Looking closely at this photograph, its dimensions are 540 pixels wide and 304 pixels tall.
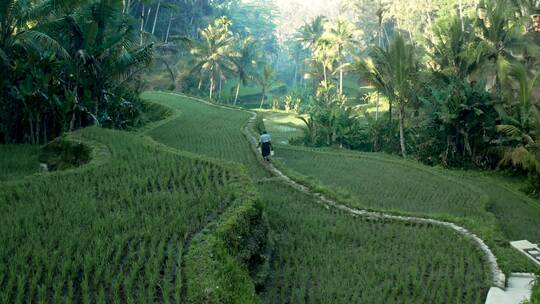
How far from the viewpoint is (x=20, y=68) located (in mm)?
12391

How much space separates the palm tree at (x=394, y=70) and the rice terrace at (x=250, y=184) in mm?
84

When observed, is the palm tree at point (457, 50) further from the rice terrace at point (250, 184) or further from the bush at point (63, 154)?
the bush at point (63, 154)

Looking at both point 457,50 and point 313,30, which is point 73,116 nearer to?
point 457,50

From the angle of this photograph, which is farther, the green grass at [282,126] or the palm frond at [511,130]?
the green grass at [282,126]

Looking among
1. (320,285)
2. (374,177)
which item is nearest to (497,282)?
(320,285)

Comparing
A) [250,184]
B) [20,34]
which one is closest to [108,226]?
[250,184]

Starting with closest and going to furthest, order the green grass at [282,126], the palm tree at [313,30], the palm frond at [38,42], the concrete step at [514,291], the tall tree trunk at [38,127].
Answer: the concrete step at [514,291] < the palm frond at [38,42] < the tall tree trunk at [38,127] < the green grass at [282,126] < the palm tree at [313,30]

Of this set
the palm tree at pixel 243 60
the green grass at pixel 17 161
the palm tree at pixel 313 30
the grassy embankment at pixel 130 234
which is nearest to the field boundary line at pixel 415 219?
the grassy embankment at pixel 130 234

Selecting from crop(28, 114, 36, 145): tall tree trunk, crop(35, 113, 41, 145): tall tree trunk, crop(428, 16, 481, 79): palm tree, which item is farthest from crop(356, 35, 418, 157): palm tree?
crop(28, 114, 36, 145): tall tree trunk

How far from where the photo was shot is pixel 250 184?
8.34 m

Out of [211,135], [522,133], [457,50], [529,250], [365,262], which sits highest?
[457,50]

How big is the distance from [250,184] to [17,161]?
608 cm

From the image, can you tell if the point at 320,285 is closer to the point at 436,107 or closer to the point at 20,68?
the point at 20,68

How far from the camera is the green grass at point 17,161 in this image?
1002 cm
